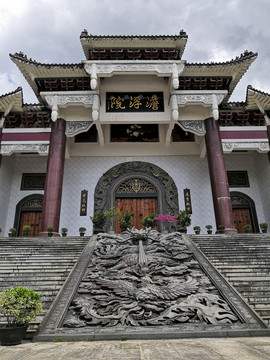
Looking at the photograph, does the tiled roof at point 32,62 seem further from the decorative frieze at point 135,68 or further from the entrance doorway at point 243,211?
the entrance doorway at point 243,211

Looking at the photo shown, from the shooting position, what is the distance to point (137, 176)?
12.8 metres

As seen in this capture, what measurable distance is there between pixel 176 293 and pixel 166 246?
7.31ft

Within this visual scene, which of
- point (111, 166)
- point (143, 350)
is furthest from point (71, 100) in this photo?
point (143, 350)

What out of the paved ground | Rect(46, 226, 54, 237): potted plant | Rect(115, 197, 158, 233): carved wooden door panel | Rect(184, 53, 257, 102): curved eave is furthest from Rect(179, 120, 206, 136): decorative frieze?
the paved ground

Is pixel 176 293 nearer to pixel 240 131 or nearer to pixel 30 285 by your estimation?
pixel 30 285

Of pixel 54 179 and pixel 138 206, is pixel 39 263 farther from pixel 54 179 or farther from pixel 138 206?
pixel 138 206

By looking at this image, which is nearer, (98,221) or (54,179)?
(98,221)

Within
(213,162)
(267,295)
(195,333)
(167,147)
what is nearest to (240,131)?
(213,162)

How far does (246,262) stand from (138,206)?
6940mm

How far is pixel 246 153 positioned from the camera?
13344mm

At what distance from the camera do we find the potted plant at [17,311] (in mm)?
2986

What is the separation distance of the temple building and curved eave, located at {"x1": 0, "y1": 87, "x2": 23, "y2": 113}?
0.04m

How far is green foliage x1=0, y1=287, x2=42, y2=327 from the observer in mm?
3115

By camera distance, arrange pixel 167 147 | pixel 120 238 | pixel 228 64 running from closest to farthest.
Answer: pixel 120 238 < pixel 228 64 < pixel 167 147
